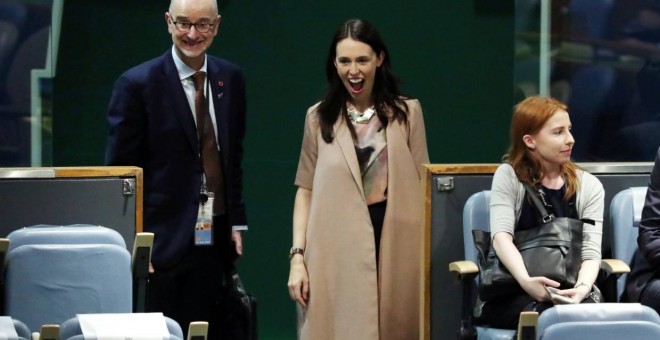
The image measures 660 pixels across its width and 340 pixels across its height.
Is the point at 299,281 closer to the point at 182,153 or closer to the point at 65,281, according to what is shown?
the point at 182,153

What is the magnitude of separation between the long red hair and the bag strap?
0.09 feet

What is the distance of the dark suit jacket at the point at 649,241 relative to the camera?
565 centimetres

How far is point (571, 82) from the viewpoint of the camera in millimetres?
6867

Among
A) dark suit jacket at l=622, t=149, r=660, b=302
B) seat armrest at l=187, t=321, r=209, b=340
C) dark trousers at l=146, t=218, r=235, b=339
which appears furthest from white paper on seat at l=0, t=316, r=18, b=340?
dark suit jacket at l=622, t=149, r=660, b=302

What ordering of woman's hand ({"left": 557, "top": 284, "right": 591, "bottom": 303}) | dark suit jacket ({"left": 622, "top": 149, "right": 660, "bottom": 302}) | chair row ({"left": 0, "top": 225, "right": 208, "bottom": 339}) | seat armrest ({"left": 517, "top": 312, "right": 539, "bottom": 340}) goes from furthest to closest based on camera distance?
dark suit jacket ({"left": 622, "top": 149, "right": 660, "bottom": 302})
woman's hand ({"left": 557, "top": 284, "right": 591, "bottom": 303})
chair row ({"left": 0, "top": 225, "right": 208, "bottom": 339})
seat armrest ({"left": 517, "top": 312, "right": 539, "bottom": 340})

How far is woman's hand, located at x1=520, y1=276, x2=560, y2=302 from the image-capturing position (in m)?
5.43

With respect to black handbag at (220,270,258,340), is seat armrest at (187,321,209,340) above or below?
above

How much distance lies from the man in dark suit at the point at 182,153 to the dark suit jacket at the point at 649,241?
5.12 feet

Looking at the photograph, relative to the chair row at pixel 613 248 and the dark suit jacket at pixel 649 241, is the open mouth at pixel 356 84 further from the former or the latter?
the dark suit jacket at pixel 649 241

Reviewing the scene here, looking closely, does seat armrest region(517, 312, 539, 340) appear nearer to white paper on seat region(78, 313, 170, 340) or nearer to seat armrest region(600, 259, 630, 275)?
seat armrest region(600, 259, 630, 275)

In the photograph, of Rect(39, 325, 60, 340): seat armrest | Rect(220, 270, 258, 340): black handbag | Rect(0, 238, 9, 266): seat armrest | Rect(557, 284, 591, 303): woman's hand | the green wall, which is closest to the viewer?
Rect(39, 325, 60, 340): seat armrest

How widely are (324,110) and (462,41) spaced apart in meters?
2.63

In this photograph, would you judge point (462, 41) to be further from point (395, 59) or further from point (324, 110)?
point (324, 110)

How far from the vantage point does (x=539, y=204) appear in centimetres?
561
